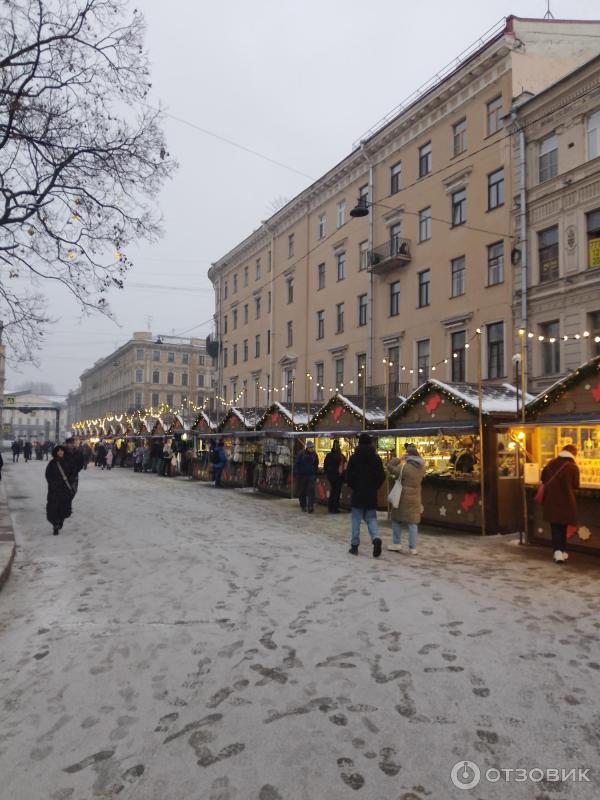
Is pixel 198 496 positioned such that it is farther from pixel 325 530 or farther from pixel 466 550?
pixel 466 550

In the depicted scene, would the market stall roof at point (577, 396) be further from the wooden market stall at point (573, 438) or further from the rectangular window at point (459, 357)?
the rectangular window at point (459, 357)

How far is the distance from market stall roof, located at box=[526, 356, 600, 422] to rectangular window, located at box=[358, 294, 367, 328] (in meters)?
21.2

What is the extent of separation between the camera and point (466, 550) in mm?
10430

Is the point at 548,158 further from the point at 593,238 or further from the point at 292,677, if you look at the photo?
the point at 292,677

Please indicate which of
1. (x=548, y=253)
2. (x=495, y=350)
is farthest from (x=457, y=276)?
(x=548, y=253)

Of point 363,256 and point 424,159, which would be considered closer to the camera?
point 424,159

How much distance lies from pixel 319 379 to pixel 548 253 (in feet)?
53.2

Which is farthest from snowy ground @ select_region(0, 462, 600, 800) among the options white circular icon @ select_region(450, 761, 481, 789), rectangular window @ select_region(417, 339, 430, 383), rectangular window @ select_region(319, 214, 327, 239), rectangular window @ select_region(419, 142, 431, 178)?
rectangular window @ select_region(319, 214, 327, 239)

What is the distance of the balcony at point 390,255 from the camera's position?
93.2 ft

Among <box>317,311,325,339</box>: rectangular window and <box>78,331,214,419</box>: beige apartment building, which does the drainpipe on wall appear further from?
<box>78,331,214,419</box>: beige apartment building

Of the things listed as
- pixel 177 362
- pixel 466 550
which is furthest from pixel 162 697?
pixel 177 362

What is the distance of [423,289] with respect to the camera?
28.2m

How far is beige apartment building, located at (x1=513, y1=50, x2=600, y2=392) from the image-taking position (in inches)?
800

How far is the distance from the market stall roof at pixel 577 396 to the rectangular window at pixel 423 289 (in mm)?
17135
